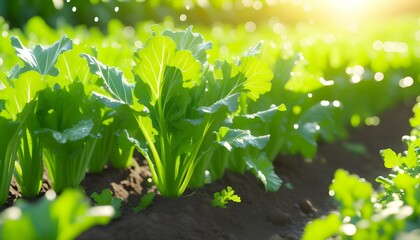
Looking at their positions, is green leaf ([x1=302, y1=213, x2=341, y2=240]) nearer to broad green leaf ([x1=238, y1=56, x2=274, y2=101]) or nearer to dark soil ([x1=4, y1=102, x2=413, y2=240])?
dark soil ([x1=4, y1=102, x2=413, y2=240])

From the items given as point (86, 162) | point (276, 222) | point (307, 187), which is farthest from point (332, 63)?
point (86, 162)

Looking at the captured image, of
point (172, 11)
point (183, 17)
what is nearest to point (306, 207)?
point (172, 11)

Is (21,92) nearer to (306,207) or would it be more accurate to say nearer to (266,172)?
(266,172)

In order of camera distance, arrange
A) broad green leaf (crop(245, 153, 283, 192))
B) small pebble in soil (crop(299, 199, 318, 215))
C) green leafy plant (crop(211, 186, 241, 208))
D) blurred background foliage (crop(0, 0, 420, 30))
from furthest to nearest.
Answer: blurred background foliage (crop(0, 0, 420, 30))
small pebble in soil (crop(299, 199, 318, 215))
broad green leaf (crop(245, 153, 283, 192))
green leafy plant (crop(211, 186, 241, 208))

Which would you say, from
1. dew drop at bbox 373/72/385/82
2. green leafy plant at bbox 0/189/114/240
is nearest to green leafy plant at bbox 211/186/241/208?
green leafy plant at bbox 0/189/114/240

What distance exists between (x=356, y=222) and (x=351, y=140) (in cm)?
399

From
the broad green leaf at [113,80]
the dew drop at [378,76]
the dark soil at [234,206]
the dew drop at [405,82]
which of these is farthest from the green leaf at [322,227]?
the dew drop at [405,82]

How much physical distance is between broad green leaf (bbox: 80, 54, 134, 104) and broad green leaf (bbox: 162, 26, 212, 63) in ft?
1.14

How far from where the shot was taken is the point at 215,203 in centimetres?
336

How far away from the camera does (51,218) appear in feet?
6.26

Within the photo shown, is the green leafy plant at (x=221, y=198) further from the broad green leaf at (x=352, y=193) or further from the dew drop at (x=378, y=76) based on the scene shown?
the dew drop at (x=378, y=76)

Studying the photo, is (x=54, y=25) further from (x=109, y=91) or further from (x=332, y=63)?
(x=109, y=91)

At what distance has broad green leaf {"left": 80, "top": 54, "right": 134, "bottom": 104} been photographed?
307 cm

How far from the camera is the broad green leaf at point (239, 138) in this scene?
3.12 metres
